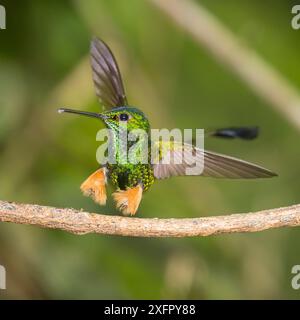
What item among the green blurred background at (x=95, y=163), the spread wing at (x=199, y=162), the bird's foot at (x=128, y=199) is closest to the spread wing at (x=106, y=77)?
the spread wing at (x=199, y=162)

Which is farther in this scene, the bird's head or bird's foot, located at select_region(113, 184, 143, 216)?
the bird's head

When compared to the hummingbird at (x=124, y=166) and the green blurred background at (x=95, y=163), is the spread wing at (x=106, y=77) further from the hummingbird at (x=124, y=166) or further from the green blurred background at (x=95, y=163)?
the green blurred background at (x=95, y=163)

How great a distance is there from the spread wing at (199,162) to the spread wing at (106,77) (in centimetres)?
41

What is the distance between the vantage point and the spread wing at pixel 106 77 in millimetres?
3467

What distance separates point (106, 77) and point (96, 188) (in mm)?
646

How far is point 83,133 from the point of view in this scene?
15.6 feet

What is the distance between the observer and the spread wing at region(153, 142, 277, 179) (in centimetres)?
287

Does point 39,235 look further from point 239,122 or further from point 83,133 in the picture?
point 239,122

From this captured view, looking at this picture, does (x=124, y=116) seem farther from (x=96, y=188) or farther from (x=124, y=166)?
(x=96, y=188)

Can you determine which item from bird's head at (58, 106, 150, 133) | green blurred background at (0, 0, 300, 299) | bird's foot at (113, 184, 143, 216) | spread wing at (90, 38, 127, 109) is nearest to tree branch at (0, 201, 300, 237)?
bird's foot at (113, 184, 143, 216)

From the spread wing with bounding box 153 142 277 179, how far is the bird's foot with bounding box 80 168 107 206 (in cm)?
30

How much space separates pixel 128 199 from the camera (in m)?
3.19

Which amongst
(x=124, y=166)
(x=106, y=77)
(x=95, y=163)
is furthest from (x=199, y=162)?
(x=95, y=163)

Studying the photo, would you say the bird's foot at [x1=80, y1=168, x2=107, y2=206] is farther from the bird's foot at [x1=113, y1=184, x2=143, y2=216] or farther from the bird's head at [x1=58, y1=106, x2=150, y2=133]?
the bird's head at [x1=58, y1=106, x2=150, y2=133]
